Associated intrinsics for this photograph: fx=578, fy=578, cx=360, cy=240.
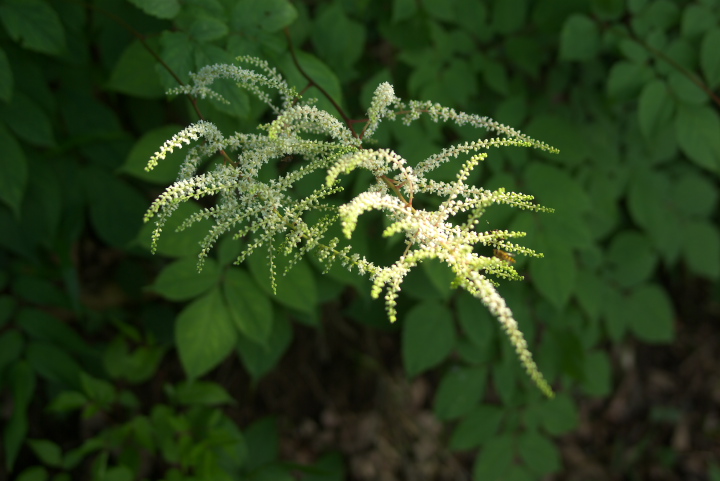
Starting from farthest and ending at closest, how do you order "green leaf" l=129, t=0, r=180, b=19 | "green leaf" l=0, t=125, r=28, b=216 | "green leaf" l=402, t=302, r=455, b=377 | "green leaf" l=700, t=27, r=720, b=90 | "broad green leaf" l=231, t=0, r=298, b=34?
"green leaf" l=402, t=302, r=455, b=377 < "green leaf" l=700, t=27, r=720, b=90 < "green leaf" l=0, t=125, r=28, b=216 < "broad green leaf" l=231, t=0, r=298, b=34 < "green leaf" l=129, t=0, r=180, b=19

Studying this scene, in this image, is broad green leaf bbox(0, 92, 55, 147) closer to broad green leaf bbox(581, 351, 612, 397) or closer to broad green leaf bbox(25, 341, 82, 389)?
broad green leaf bbox(25, 341, 82, 389)

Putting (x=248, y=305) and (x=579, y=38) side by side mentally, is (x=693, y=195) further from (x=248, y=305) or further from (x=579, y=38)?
(x=248, y=305)

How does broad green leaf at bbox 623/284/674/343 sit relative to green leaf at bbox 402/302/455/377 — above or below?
above

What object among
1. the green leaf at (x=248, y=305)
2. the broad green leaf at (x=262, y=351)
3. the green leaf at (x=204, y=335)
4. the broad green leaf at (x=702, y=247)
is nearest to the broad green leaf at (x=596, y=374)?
the broad green leaf at (x=702, y=247)

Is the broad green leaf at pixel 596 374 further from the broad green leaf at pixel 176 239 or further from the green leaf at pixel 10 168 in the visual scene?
the green leaf at pixel 10 168

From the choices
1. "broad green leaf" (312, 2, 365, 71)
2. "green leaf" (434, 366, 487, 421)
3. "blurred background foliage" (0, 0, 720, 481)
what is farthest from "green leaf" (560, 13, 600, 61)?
"green leaf" (434, 366, 487, 421)

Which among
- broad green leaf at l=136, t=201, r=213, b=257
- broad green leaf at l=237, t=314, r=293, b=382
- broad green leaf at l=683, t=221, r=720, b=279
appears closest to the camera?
broad green leaf at l=136, t=201, r=213, b=257

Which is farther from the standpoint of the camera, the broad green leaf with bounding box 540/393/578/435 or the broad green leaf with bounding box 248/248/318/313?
the broad green leaf with bounding box 540/393/578/435
